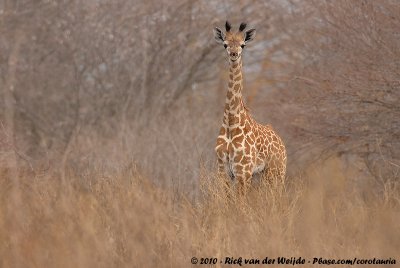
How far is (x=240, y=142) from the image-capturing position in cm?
881

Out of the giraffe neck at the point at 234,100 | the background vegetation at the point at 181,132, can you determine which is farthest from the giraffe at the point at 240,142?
the background vegetation at the point at 181,132

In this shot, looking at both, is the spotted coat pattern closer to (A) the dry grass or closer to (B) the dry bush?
(B) the dry bush

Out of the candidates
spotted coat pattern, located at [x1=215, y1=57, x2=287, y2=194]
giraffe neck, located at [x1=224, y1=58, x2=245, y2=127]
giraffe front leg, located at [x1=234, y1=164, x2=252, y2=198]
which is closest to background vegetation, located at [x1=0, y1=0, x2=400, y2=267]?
spotted coat pattern, located at [x1=215, y1=57, x2=287, y2=194]

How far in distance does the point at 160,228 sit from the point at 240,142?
113 inches

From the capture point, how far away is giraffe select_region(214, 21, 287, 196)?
860 cm

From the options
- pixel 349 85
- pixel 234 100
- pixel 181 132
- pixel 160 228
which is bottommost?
pixel 160 228

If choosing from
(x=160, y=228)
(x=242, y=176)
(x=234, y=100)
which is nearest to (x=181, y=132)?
(x=234, y=100)

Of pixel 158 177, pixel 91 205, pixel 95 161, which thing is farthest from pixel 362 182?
pixel 91 205

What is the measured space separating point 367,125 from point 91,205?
4077 millimetres

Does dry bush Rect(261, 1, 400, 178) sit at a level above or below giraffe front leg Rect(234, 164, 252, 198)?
above

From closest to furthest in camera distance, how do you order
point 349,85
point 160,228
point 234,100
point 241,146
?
point 160,228, point 241,146, point 234,100, point 349,85

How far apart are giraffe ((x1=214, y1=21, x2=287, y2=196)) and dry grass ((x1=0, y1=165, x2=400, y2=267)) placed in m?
1.25

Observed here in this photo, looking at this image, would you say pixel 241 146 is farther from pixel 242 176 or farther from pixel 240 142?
pixel 242 176

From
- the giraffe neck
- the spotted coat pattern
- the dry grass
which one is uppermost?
the giraffe neck
